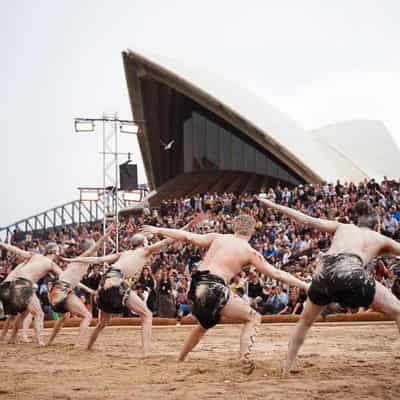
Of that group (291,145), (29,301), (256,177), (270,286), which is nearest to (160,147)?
(256,177)

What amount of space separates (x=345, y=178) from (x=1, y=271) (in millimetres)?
19898

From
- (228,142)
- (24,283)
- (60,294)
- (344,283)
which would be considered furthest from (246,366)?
(228,142)

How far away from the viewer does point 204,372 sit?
7.26 meters

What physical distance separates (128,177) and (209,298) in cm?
2362

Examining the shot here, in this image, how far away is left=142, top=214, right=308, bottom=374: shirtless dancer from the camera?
7355 mm

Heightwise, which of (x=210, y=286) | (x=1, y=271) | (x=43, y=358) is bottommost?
(x=1, y=271)

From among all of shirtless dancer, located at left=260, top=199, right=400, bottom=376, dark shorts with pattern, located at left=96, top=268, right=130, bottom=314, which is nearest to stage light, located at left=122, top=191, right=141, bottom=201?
dark shorts with pattern, located at left=96, top=268, right=130, bottom=314

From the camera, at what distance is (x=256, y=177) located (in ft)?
145

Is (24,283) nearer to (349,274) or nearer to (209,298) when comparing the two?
(209,298)

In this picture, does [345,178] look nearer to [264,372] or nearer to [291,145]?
[291,145]

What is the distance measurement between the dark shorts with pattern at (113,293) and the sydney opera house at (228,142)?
28391 millimetres

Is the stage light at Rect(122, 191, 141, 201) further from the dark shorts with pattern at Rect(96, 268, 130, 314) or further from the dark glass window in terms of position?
the dark shorts with pattern at Rect(96, 268, 130, 314)

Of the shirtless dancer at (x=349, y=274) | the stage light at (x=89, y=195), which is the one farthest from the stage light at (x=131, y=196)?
the shirtless dancer at (x=349, y=274)

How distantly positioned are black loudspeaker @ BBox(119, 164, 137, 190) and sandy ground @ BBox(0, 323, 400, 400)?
18.6 metres
